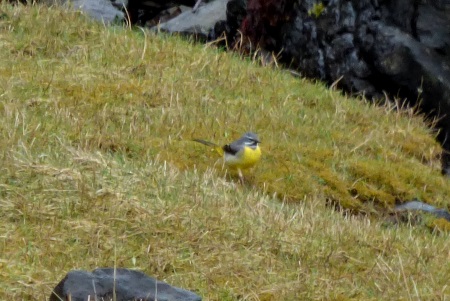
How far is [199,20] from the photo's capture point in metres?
16.3

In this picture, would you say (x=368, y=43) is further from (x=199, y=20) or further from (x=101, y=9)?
(x=101, y=9)

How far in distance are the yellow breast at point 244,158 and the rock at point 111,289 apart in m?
3.99

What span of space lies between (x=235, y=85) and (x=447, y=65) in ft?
10.3

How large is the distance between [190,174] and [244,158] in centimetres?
97

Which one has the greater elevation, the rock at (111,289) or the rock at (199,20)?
the rock at (111,289)

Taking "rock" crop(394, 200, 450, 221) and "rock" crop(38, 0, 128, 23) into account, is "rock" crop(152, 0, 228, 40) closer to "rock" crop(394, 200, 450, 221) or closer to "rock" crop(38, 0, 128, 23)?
"rock" crop(38, 0, 128, 23)

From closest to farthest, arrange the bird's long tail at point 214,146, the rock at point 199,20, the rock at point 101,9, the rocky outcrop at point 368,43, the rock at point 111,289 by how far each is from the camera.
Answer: the rock at point 111,289 → the bird's long tail at point 214,146 → the rocky outcrop at point 368,43 → the rock at point 101,9 → the rock at point 199,20

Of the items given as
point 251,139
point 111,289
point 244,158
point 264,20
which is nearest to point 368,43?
point 264,20

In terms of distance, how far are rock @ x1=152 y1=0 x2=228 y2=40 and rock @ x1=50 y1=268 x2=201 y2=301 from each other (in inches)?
402

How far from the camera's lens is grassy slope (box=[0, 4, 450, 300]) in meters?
7.10

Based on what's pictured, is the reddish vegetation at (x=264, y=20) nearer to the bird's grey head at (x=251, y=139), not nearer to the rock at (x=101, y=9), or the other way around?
the rock at (x=101, y=9)

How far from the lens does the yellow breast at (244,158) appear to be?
9820 mm

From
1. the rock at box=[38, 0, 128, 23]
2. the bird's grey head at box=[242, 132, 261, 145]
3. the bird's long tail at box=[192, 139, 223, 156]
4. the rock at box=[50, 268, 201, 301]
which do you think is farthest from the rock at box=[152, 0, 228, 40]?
the rock at box=[50, 268, 201, 301]

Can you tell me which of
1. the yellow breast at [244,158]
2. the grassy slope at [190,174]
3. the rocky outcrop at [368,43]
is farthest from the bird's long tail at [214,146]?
the rocky outcrop at [368,43]
